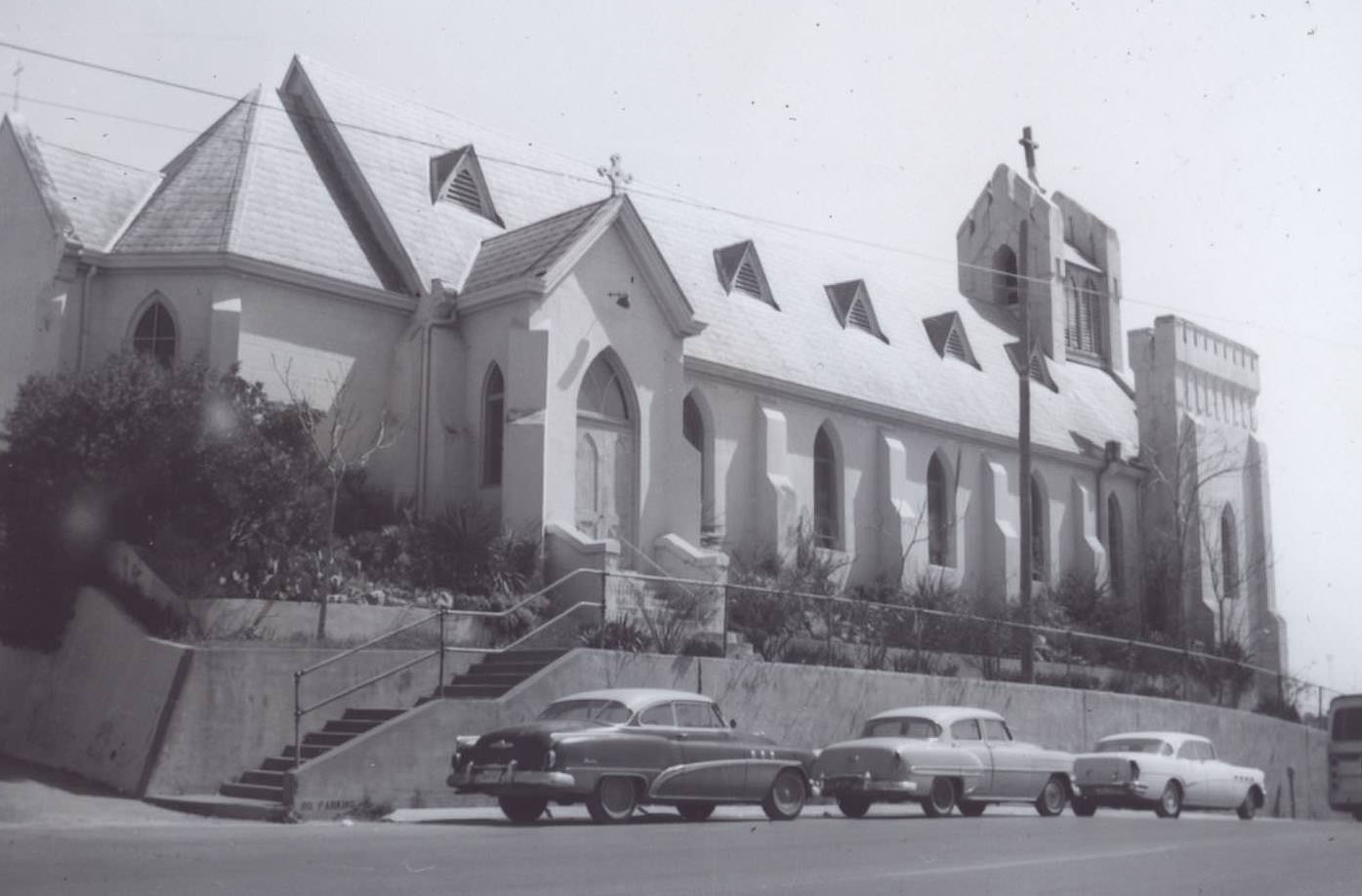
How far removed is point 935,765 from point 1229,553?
31.3m

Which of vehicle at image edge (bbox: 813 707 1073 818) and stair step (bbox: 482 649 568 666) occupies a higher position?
stair step (bbox: 482 649 568 666)

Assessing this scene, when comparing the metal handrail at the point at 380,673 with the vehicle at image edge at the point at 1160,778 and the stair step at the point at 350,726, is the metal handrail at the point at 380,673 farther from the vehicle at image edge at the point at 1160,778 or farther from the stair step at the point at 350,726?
the vehicle at image edge at the point at 1160,778

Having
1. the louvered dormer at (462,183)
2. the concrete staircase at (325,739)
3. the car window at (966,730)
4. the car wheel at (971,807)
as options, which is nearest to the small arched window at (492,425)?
the louvered dormer at (462,183)

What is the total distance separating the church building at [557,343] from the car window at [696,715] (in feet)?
22.6

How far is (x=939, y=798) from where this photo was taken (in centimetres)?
2030

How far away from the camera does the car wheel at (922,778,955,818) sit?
20.1 metres

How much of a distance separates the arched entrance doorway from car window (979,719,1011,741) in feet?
29.4

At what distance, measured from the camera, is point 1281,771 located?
3666cm

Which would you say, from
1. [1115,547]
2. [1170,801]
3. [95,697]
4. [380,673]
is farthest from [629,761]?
[1115,547]

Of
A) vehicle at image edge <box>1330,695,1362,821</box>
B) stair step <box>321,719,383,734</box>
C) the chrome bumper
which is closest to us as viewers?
the chrome bumper

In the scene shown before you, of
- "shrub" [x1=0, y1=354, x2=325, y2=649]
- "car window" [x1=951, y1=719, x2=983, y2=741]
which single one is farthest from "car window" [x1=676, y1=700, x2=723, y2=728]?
"shrub" [x1=0, y1=354, x2=325, y2=649]

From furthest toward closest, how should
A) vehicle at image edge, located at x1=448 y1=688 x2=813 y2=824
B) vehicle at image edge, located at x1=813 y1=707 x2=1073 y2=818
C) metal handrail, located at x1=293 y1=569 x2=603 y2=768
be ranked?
vehicle at image edge, located at x1=813 y1=707 x2=1073 y2=818 < metal handrail, located at x1=293 y1=569 x2=603 y2=768 < vehicle at image edge, located at x1=448 y1=688 x2=813 y2=824

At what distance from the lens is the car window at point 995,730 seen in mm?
21328

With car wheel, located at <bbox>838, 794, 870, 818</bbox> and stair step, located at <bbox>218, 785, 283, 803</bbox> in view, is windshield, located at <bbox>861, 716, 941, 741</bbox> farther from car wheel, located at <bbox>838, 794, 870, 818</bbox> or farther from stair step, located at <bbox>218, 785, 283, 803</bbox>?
stair step, located at <bbox>218, 785, 283, 803</bbox>
